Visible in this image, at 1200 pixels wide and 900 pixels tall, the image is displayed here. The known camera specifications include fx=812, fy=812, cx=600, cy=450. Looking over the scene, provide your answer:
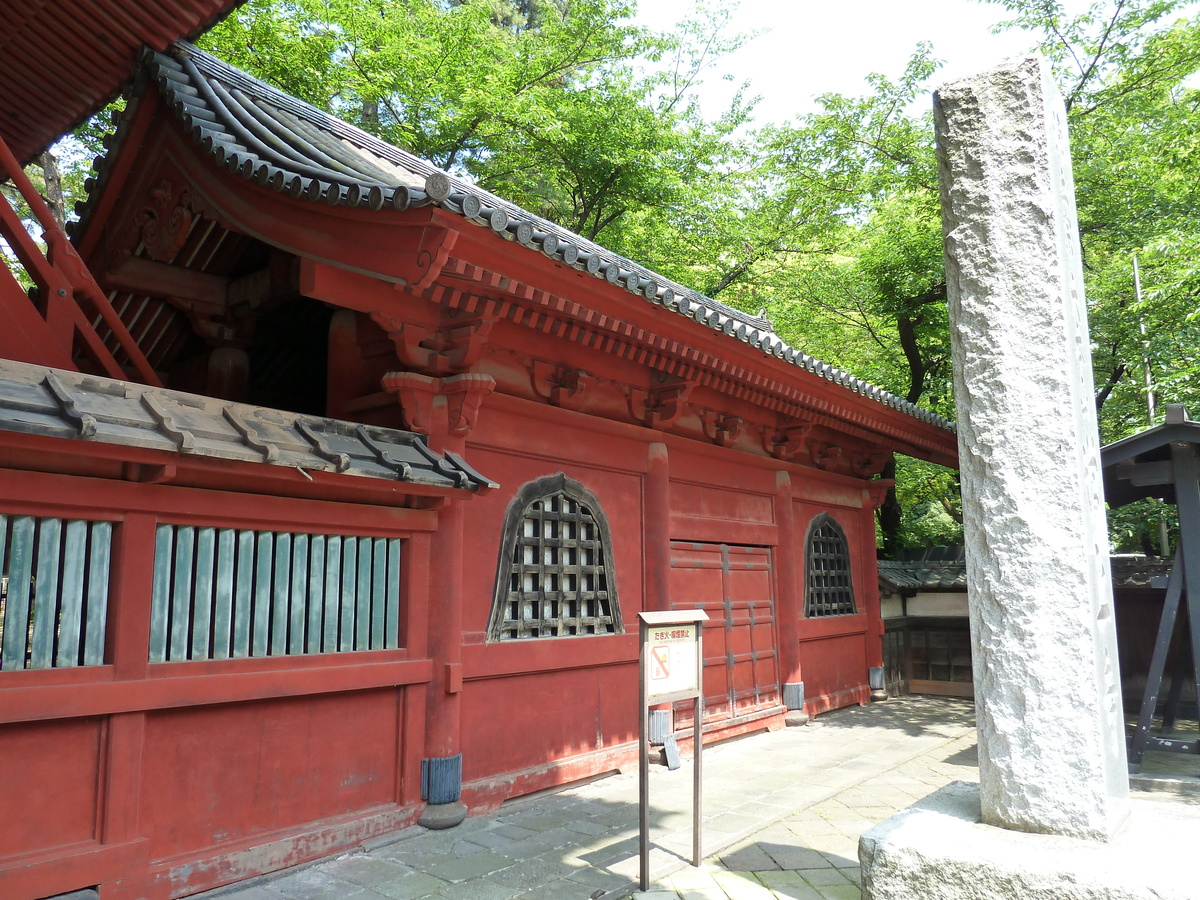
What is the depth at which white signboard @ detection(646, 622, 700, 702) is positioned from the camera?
168 inches

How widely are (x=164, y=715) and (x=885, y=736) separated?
7006mm

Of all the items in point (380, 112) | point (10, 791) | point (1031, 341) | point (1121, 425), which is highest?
point (380, 112)

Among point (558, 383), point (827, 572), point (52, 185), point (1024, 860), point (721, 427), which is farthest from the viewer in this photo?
point (52, 185)

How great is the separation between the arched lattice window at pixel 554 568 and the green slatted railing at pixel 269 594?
980 mm

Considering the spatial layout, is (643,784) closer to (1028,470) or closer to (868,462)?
(1028,470)

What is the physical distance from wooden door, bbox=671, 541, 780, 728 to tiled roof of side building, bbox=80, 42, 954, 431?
2.11 meters

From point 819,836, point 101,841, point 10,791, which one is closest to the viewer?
point 10,791

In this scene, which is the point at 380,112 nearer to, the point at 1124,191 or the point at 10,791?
the point at 1124,191

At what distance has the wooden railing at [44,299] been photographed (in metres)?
4.30

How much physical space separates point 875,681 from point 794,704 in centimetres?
249

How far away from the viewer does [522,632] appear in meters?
5.91

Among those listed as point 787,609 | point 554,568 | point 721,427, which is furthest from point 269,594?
point 787,609

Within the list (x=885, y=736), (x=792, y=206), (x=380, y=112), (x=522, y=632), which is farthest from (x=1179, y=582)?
(x=380, y=112)

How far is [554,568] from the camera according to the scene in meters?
6.21
